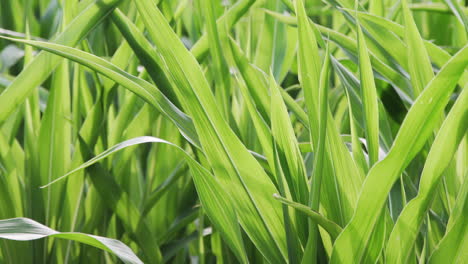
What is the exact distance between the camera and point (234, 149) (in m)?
0.55

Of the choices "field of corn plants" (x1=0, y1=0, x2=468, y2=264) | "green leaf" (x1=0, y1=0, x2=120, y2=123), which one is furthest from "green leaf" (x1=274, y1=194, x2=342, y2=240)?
"green leaf" (x1=0, y1=0, x2=120, y2=123)

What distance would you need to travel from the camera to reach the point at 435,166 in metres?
0.48

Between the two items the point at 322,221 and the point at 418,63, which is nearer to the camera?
the point at 322,221

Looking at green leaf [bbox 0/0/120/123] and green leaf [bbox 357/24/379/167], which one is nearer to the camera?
green leaf [bbox 357/24/379/167]

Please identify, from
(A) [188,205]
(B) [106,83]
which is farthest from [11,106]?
(A) [188,205]

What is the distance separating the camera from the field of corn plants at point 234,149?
49cm

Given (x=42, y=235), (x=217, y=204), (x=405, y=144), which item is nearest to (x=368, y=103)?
(x=405, y=144)

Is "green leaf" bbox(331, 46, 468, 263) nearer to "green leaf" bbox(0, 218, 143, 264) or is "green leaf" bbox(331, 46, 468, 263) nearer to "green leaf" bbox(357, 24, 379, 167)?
"green leaf" bbox(357, 24, 379, 167)

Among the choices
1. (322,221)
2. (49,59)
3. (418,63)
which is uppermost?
(49,59)

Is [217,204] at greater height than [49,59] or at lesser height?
lesser

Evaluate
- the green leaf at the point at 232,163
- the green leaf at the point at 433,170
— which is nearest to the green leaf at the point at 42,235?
the green leaf at the point at 232,163

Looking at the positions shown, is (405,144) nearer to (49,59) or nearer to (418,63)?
(418,63)

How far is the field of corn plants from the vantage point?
494 mm

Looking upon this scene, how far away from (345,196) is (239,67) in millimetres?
233
